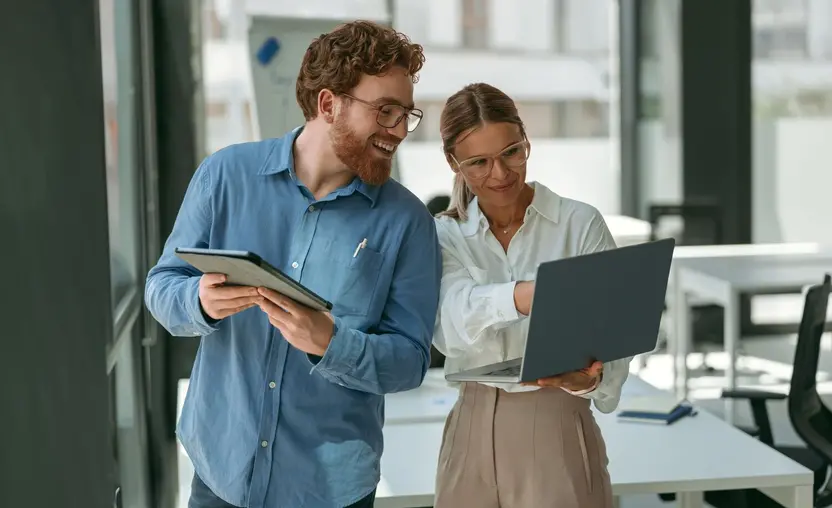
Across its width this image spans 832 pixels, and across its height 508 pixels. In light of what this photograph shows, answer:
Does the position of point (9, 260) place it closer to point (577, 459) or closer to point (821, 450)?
point (577, 459)

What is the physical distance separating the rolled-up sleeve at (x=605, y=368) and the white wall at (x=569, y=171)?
5267mm

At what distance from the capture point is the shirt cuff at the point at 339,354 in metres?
1.75

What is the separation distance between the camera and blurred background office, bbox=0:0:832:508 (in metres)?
1.73

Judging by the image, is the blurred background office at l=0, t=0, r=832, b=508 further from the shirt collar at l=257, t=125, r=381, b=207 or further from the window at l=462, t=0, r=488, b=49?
the shirt collar at l=257, t=125, r=381, b=207

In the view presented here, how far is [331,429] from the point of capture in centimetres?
190

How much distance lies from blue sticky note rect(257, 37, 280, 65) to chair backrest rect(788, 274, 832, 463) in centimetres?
325

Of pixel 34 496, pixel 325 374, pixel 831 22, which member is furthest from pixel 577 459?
pixel 831 22

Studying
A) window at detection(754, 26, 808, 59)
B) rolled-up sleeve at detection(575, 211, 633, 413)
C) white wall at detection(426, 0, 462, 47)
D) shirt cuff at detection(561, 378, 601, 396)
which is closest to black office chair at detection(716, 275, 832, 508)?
rolled-up sleeve at detection(575, 211, 633, 413)

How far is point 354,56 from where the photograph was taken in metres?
1.86

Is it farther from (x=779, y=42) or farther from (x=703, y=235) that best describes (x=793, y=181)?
(x=779, y=42)

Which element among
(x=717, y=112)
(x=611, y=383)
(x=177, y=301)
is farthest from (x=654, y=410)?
(x=717, y=112)

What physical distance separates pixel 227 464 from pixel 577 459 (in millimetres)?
730

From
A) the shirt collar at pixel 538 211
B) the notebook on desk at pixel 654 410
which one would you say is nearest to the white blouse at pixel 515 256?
the shirt collar at pixel 538 211

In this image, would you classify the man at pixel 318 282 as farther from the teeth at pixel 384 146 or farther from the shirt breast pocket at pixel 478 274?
the shirt breast pocket at pixel 478 274
